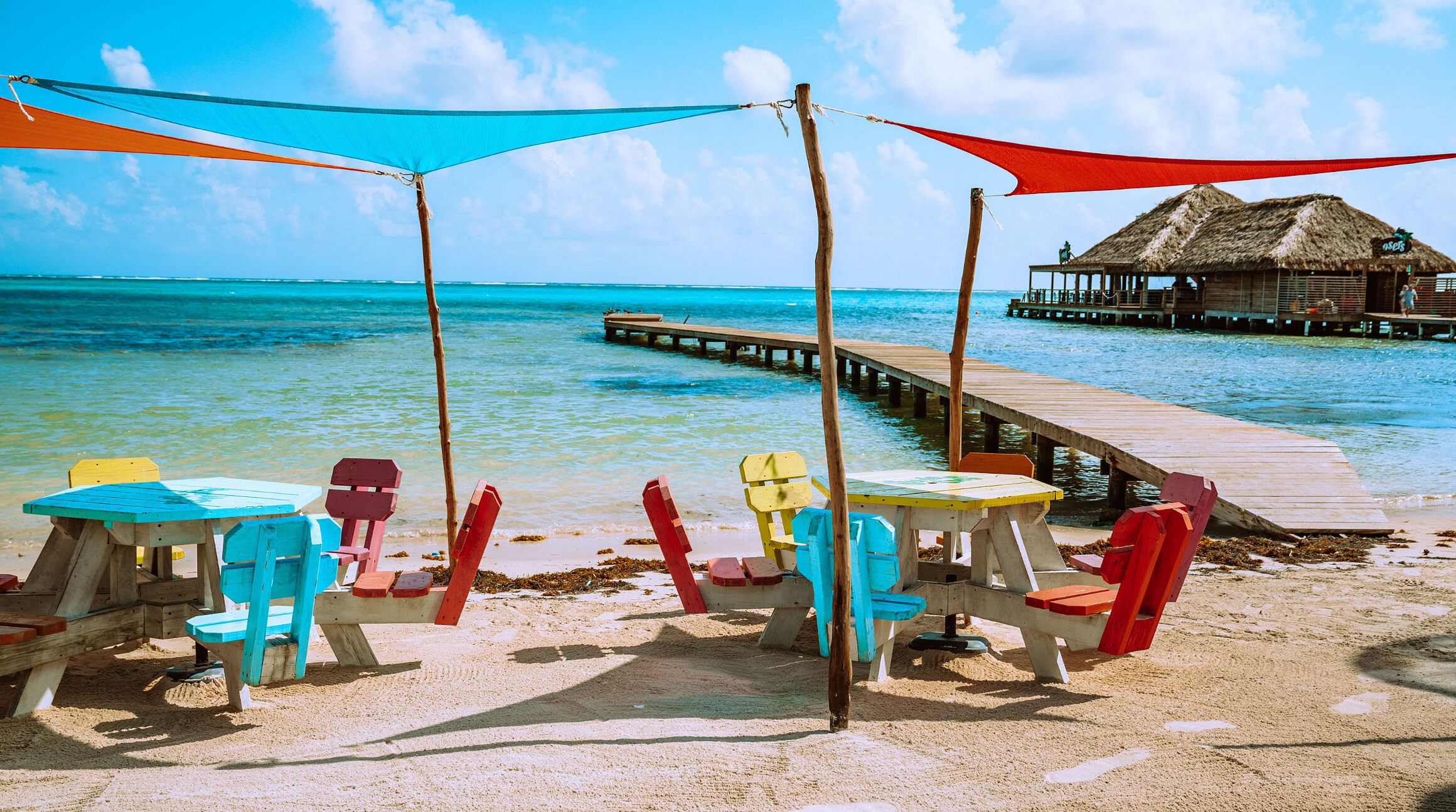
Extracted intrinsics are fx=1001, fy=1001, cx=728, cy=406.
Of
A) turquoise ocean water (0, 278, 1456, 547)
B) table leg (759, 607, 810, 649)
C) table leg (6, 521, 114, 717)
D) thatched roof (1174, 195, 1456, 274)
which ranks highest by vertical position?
thatched roof (1174, 195, 1456, 274)

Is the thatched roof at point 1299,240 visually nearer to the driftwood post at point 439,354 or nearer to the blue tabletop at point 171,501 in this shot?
A: the driftwood post at point 439,354

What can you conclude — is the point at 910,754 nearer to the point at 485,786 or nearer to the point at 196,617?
the point at 485,786

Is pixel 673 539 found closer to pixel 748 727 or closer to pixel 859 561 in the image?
pixel 859 561

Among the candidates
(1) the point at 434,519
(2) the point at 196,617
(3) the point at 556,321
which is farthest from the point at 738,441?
(3) the point at 556,321

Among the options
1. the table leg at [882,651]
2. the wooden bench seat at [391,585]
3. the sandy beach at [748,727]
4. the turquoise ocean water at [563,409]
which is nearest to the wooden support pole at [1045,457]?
the turquoise ocean water at [563,409]

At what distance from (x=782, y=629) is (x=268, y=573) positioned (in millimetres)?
2159

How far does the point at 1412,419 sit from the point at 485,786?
17161 millimetres

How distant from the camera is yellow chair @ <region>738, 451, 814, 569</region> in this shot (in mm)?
4953

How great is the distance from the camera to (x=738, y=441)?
44.7 feet

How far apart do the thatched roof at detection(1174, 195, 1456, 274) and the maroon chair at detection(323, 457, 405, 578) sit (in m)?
39.1

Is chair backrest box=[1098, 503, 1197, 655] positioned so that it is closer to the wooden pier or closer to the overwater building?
the wooden pier

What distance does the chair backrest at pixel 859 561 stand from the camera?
369 cm

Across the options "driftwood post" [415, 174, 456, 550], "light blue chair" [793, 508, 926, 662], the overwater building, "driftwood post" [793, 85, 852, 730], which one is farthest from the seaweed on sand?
the overwater building

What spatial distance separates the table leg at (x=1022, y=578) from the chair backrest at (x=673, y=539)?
4.35 ft
